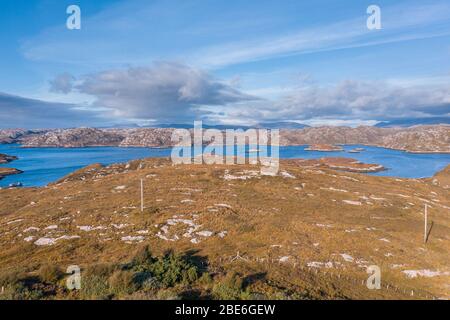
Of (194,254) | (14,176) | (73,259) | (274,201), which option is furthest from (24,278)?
(14,176)

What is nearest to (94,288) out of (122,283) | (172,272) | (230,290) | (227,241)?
(122,283)

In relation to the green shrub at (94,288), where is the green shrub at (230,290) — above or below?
below

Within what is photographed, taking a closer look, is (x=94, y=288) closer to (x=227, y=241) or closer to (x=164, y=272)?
(x=164, y=272)

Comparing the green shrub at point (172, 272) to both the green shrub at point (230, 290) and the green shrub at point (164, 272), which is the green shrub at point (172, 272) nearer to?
the green shrub at point (164, 272)

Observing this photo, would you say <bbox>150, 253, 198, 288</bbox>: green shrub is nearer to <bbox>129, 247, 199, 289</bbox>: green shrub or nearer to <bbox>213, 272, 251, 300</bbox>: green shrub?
<bbox>129, 247, 199, 289</bbox>: green shrub

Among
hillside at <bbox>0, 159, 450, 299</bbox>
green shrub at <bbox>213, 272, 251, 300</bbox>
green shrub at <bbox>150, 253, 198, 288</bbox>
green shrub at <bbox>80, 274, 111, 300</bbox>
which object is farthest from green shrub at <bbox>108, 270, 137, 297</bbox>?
green shrub at <bbox>213, 272, 251, 300</bbox>

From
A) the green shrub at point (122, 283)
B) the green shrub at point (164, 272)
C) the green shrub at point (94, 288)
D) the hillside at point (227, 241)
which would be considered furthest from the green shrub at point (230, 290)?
the green shrub at point (94, 288)
